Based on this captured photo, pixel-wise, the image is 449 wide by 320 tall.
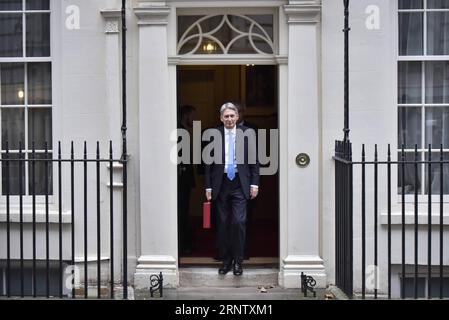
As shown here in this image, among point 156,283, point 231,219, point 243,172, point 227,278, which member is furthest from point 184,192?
point 156,283

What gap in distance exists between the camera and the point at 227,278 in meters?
10.2

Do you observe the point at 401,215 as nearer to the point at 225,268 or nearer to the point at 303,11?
the point at 225,268

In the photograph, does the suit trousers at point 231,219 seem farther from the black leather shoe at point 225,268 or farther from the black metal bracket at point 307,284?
the black metal bracket at point 307,284

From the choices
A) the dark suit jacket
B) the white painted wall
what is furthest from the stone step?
the dark suit jacket

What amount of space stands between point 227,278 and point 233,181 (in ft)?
3.73

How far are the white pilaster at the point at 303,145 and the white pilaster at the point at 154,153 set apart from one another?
1355 millimetres

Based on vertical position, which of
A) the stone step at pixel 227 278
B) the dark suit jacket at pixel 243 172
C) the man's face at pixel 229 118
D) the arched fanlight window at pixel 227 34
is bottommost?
the stone step at pixel 227 278

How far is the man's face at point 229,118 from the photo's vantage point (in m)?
10.1

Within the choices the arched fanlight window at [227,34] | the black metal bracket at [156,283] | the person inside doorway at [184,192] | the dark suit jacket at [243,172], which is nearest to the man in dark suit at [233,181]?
the dark suit jacket at [243,172]

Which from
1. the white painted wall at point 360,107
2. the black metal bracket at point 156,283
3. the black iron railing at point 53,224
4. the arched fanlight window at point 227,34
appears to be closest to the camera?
the black metal bracket at point 156,283

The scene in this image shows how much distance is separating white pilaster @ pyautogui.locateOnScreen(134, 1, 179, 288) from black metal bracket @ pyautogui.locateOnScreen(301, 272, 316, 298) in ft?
4.75

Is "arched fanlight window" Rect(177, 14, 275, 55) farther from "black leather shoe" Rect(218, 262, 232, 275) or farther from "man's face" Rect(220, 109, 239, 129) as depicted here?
"black leather shoe" Rect(218, 262, 232, 275)

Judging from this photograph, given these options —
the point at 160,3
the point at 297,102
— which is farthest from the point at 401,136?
the point at 160,3

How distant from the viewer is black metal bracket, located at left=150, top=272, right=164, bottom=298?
31.6 feet
